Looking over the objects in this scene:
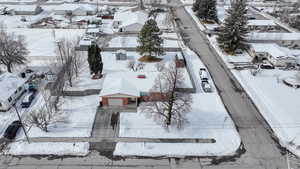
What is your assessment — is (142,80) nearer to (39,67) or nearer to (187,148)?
(187,148)

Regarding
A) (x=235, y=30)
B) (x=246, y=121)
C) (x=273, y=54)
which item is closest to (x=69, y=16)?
(x=235, y=30)

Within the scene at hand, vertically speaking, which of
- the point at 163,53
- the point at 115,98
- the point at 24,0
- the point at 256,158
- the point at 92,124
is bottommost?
the point at 256,158

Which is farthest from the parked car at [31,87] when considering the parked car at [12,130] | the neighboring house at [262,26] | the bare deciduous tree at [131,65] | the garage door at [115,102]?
the neighboring house at [262,26]

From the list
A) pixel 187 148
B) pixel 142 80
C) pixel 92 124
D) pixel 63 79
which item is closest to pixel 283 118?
pixel 187 148

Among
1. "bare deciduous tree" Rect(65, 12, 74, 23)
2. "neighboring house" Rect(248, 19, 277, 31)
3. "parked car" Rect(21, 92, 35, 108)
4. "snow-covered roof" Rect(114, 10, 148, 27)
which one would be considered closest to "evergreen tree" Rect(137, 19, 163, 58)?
"snow-covered roof" Rect(114, 10, 148, 27)

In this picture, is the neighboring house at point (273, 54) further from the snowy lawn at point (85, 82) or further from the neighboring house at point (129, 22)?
the snowy lawn at point (85, 82)

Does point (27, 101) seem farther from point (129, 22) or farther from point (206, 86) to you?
point (129, 22)
